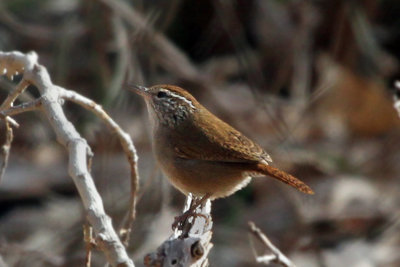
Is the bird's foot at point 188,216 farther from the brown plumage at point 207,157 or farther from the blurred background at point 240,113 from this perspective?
the blurred background at point 240,113

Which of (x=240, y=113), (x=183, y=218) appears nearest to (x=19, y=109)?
(x=183, y=218)

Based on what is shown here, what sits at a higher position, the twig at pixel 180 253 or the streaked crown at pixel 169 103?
the streaked crown at pixel 169 103

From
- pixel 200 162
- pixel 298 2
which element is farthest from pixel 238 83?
pixel 200 162

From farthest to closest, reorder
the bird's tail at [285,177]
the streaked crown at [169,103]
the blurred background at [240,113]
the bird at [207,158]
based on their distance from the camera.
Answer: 1. the blurred background at [240,113]
2. the streaked crown at [169,103]
3. the bird at [207,158]
4. the bird's tail at [285,177]

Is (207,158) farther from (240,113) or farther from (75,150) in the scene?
(240,113)

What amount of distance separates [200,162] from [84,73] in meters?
5.24

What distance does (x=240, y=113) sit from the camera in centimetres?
840

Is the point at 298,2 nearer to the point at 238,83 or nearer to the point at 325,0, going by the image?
the point at 325,0

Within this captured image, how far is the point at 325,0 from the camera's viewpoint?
8.74 m

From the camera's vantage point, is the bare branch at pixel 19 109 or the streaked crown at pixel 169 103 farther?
the streaked crown at pixel 169 103

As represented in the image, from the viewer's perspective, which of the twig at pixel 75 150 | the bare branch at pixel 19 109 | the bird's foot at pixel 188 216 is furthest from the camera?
the bird's foot at pixel 188 216

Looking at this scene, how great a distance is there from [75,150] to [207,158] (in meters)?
1.24

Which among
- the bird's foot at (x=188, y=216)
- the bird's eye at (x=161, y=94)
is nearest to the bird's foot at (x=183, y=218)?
the bird's foot at (x=188, y=216)

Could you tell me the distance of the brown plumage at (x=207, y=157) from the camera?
3760 millimetres
